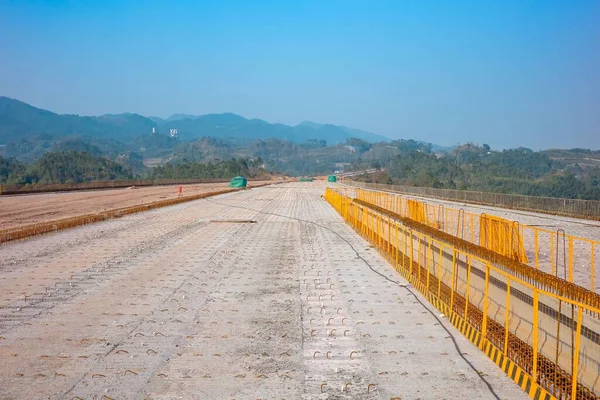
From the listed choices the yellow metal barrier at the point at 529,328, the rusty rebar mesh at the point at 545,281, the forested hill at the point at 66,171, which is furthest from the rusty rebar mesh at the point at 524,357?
the forested hill at the point at 66,171

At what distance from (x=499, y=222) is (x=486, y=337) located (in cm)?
1080

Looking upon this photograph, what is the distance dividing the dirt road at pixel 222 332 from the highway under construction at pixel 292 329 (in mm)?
37

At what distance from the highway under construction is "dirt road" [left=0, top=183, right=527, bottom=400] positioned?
37 mm

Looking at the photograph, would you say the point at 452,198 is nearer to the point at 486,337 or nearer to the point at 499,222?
the point at 499,222

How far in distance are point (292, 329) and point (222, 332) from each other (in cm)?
128

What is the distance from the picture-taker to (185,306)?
44.0 ft

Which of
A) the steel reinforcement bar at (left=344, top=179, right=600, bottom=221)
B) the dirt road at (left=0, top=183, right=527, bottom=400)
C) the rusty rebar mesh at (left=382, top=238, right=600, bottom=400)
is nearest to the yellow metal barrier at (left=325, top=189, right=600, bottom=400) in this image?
the rusty rebar mesh at (left=382, top=238, right=600, bottom=400)

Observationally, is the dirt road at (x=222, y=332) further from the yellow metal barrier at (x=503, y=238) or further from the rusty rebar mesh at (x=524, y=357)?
the yellow metal barrier at (x=503, y=238)

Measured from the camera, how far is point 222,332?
1117cm

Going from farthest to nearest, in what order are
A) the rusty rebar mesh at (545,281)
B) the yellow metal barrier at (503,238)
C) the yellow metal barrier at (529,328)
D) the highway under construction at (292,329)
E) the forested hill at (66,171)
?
the forested hill at (66,171)
the yellow metal barrier at (503,238)
the rusty rebar mesh at (545,281)
the highway under construction at (292,329)
the yellow metal barrier at (529,328)

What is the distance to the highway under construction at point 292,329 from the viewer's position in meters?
8.10

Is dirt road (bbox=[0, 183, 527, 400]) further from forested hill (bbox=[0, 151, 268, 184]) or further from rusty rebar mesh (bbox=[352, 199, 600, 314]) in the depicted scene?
forested hill (bbox=[0, 151, 268, 184])

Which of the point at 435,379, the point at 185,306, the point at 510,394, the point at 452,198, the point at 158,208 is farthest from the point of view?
the point at 452,198

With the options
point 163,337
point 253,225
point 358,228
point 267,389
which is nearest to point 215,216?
point 253,225
